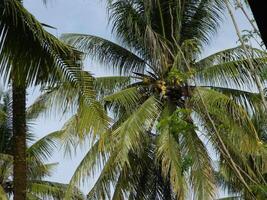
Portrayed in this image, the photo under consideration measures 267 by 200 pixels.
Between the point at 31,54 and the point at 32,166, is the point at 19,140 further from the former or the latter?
the point at 32,166

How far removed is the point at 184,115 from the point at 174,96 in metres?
8.23

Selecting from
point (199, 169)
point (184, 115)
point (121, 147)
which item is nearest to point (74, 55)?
point (184, 115)

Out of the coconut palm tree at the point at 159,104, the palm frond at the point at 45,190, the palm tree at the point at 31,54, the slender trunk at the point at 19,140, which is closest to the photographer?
the palm tree at the point at 31,54

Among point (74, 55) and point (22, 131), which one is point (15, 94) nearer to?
point (22, 131)

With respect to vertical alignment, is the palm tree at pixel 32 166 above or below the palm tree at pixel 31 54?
below

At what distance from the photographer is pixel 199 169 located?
48.1 ft

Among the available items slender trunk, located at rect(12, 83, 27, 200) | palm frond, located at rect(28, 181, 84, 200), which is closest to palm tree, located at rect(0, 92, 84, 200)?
palm frond, located at rect(28, 181, 84, 200)

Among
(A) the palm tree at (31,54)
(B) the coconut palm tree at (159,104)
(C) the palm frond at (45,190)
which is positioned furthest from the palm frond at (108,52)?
(A) the palm tree at (31,54)

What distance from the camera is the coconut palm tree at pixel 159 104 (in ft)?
47.2

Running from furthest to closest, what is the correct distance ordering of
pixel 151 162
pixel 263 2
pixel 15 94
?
1. pixel 151 162
2. pixel 15 94
3. pixel 263 2

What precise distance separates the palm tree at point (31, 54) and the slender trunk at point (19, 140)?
2.15m

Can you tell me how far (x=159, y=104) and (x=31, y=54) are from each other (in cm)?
872

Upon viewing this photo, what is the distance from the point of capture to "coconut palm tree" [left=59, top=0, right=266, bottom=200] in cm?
1438

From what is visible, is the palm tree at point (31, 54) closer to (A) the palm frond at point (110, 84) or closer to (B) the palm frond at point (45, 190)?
(A) the palm frond at point (110, 84)
